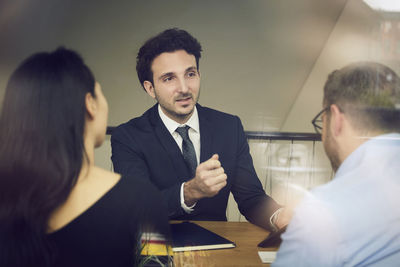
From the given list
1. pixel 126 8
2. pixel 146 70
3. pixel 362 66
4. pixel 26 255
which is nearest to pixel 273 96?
pixel 362 66

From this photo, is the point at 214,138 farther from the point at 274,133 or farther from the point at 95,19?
the point at 95,19

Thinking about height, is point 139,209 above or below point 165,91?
below

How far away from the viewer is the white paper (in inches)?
45.4

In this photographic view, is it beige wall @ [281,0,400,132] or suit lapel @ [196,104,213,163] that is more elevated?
beige wall @ [281,0,400,132]

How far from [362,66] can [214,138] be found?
657 millimetres

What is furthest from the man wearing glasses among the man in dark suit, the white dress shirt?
the white dress shirt

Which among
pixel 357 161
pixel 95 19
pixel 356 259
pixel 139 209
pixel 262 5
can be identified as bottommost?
pixel 356 259

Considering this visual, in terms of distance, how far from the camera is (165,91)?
1402mm

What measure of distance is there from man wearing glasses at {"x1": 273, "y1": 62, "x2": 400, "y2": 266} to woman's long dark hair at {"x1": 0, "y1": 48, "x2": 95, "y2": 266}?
607 mm

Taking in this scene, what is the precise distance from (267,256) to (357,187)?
398mm

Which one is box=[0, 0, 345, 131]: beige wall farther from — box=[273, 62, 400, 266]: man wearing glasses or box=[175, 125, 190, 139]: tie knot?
box=[273, 62, 400, 266]: man wearing glasses

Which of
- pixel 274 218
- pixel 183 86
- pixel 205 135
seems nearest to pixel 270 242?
pixel 274 218

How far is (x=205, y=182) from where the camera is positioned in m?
1.27

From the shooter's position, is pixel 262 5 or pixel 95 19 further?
pixel 262 5
